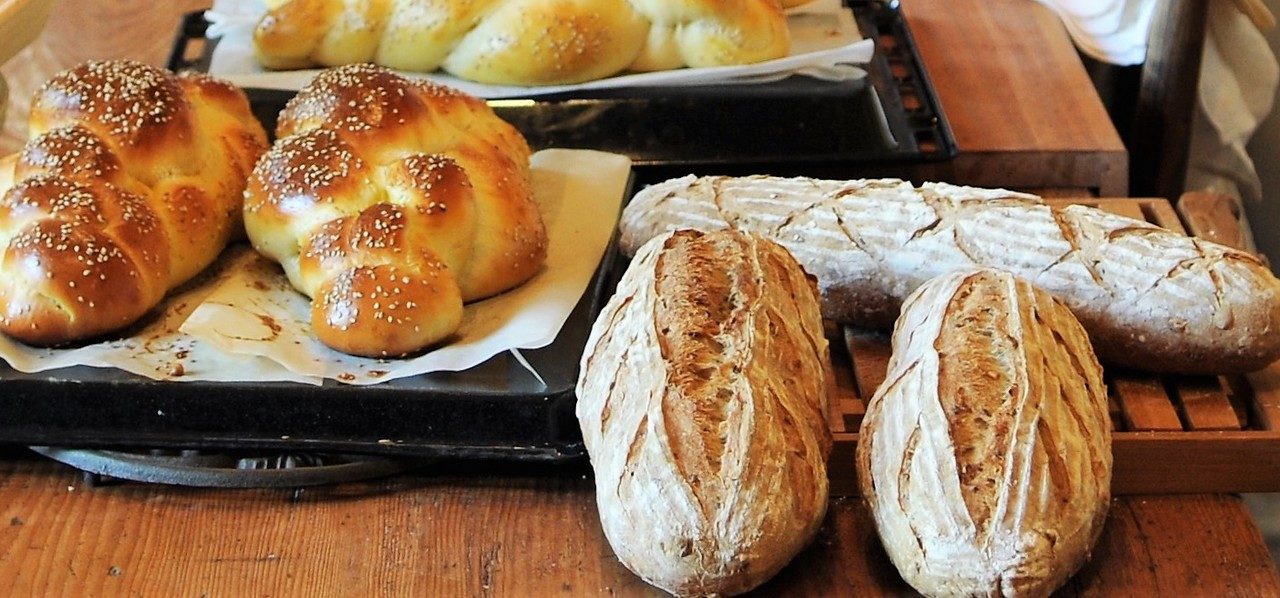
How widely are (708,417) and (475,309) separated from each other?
369mm

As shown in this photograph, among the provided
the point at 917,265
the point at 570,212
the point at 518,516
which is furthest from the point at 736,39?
the point at 518,516

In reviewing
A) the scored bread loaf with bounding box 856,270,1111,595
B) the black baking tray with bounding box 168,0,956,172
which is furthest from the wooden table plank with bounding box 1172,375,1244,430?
the black baking tray with bounding box 168,0,956,172

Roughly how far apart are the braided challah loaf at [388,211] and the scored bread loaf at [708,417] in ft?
0.61

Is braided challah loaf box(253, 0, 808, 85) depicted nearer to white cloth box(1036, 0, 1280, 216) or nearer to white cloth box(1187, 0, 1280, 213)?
white cloth box(1036, 0, 1280, 216)

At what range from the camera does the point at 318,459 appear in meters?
1.01

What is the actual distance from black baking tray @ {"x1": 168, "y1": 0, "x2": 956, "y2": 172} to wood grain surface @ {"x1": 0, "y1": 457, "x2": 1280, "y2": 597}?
0.53 m

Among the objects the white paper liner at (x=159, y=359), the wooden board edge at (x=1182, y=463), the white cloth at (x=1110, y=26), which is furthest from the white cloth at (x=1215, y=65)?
the white paper liner at (x=159, y=359)

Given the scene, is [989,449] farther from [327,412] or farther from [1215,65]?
[1215,65]

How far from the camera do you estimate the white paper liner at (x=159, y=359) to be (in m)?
1.00

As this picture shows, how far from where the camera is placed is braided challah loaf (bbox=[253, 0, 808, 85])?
1.52 m

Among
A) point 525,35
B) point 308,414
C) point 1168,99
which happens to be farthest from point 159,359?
point 1168,99

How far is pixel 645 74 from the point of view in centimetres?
157

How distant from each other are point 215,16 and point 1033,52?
1.22 m

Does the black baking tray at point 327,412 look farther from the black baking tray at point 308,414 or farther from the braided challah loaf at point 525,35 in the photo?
the braided challah loaf at point 525,35
